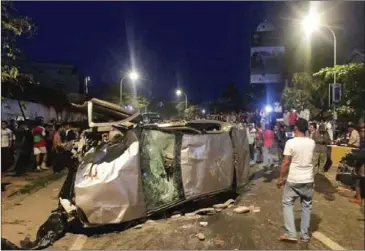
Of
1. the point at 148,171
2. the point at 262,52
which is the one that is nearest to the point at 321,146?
the point at 148,171

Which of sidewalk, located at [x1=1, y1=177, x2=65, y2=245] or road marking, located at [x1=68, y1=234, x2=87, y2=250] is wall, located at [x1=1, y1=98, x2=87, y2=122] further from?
road marking, located at [x1=68, y1=234, x2=87, y2=250]

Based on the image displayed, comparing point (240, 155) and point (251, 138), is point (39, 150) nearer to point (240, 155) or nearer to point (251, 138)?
point (240, 155)

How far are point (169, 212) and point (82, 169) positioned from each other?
202 centimetres

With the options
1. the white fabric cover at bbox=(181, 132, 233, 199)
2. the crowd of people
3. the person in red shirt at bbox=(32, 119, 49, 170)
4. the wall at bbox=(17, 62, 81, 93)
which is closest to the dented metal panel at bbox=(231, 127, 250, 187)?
the white fabric cover at bbox=(181, 132, 233, 199)

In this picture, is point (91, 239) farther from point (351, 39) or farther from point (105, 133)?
point (351, 39)

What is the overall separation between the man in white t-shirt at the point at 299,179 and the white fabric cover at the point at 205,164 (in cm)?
206

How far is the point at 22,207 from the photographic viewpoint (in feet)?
29.1

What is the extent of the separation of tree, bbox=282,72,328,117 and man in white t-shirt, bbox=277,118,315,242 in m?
19.9

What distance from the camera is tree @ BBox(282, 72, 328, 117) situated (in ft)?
83.3

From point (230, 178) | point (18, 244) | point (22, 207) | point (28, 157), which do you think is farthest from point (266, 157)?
point (18, 244)

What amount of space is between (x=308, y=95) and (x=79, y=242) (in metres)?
22.0

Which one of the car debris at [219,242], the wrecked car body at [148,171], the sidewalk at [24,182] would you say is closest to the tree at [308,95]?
the sidewalk at [24,182]

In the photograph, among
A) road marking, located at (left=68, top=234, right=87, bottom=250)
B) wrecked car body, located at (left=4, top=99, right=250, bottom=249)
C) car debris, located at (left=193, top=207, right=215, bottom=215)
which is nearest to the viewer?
road marking, located at (left=68, top=234, right=87, bottom=250)

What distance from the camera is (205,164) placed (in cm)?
793
